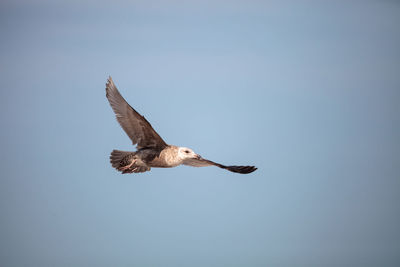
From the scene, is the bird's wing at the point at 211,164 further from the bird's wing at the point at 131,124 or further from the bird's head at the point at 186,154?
the bird's wing at the point at 131,124

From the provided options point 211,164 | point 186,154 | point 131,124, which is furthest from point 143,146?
point 211,164

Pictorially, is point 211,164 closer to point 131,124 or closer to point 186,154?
point 186,154

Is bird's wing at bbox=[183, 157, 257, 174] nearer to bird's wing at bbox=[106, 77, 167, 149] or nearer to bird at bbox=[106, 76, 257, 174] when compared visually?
bird at bbox=[106, 76, 257, 174]

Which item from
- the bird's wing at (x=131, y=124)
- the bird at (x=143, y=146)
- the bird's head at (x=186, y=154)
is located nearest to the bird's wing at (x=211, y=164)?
the bird at (x=143, y=146)

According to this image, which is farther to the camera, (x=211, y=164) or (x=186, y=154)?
(x=211, y=164)

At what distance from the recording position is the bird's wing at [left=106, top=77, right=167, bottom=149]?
14.8 metres

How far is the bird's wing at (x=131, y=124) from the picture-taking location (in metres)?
14.8

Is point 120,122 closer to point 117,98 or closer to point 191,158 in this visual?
point 117,98

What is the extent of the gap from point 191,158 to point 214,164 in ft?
1.74

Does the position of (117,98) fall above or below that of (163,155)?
above

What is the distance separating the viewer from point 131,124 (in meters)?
15.0

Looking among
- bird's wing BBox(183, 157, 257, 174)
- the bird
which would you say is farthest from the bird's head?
bird's wing BBox(183, 157, 257, 174)

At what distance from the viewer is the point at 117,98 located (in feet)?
49.1

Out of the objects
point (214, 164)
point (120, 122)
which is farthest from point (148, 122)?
point (214, 164)
